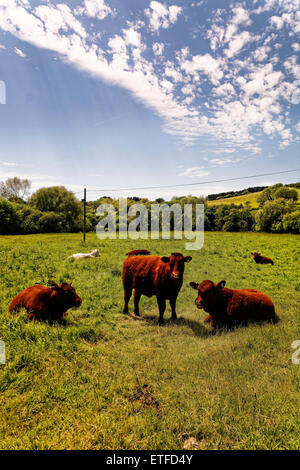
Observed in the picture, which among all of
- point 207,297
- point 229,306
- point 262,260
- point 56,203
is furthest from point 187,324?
point 56,203

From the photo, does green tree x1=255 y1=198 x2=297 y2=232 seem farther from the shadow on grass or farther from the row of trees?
the shadow on grass

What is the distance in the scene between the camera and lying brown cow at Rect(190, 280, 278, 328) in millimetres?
6332

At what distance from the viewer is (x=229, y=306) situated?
6.43 metres

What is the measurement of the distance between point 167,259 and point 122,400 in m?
4.34

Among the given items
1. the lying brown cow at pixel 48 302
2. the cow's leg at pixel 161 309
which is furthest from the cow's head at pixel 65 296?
the cow's leg at pixel 161 309

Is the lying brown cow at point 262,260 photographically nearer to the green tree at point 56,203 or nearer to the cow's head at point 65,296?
the cow's head at point 65,296

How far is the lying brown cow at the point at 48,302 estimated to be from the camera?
591cm

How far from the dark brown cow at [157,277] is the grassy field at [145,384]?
780mm

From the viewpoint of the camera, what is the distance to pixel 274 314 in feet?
22.2

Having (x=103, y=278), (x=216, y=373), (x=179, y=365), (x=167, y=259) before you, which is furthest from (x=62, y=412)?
(x=103, y=278)

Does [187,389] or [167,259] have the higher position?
[167,259]

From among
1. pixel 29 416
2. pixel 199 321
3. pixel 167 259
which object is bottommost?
pixel 199 321

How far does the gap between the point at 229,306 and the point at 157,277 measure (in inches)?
94.6

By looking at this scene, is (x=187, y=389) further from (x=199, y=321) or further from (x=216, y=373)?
(x=199, y=321)
